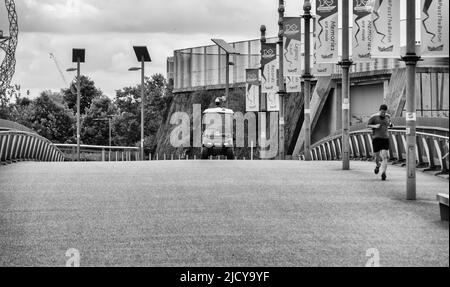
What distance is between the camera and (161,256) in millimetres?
11500

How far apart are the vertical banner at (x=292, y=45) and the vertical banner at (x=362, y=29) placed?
14.5 m

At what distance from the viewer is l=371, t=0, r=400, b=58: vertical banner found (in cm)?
2318

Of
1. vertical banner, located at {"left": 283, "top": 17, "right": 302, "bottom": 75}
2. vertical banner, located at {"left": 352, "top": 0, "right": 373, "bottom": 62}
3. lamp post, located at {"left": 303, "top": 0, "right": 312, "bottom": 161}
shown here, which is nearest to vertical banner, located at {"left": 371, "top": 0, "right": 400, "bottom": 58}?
vertical banner, located at {"left": 352, "top": 0, "right": 373, "bottom": 62}

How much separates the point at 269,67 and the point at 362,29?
2497 cm

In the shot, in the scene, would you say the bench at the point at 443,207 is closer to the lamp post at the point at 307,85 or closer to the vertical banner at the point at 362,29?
the vertical banner at the point at 362,29

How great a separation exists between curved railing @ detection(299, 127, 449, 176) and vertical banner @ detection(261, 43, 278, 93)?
407 centimetres

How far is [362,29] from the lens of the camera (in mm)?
30219

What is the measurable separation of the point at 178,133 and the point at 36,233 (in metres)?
90.8

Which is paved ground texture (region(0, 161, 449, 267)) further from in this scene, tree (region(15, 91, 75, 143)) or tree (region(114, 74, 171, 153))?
tree (region(114, 74, 171, 153))

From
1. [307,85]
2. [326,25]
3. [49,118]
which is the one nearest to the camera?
[326,25]

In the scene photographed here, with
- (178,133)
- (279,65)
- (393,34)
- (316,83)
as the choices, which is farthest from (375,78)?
(393,34)

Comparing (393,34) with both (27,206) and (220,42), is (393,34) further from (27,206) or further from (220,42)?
(220,42)

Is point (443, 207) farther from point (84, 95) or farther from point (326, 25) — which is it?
point (84, 95)

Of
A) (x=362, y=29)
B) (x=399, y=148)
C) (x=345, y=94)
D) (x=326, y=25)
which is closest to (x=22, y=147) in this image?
(x=326, y=25)
